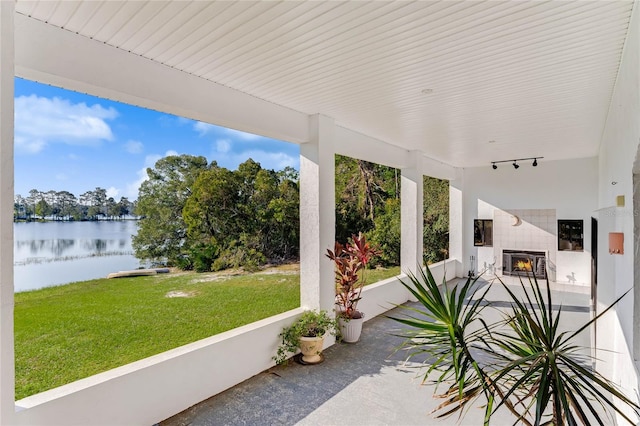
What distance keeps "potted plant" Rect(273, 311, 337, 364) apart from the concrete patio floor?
117 mm

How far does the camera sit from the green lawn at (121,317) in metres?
4.80

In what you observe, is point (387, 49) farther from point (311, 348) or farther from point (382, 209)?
point (382, 209)

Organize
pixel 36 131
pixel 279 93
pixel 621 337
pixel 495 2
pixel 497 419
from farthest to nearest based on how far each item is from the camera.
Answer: pixel 36 131, pixel 279 93, pixel 497 419, pixel 621 337, pixel 495 2

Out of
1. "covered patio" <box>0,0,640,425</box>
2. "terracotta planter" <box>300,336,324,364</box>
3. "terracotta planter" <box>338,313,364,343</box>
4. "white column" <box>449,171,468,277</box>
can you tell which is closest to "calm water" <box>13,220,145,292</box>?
"covered patio" <box>0,0,640,425</box>

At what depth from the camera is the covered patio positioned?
6.57ft

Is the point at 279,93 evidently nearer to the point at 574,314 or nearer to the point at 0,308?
the point at 0,308

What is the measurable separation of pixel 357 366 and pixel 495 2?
3692 millimetres

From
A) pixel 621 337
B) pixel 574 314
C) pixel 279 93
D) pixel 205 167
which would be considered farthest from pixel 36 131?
pixel 574 314

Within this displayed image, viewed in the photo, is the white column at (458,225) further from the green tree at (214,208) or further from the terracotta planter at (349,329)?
the green tree at (214,208)

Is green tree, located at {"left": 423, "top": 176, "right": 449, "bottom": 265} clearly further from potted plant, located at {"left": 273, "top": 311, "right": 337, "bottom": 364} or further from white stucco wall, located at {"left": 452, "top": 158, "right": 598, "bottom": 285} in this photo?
potted plant, located at {"left": 273, "top": 311, "right": 337, "bottom": 364}

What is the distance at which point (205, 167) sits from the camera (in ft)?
28.5

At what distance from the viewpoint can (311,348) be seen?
392cm

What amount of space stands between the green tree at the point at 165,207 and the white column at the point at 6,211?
569cm

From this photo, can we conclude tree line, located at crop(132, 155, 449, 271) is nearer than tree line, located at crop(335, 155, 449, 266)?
Yes
